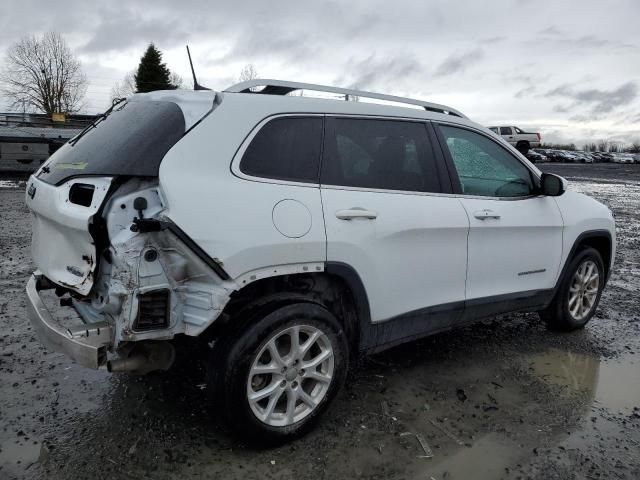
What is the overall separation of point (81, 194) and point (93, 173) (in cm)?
13

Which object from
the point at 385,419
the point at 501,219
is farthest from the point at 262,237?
the point at 501,219

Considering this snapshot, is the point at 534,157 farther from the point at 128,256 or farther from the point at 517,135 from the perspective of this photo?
the point at 128,256

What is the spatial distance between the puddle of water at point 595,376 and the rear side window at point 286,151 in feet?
7.76

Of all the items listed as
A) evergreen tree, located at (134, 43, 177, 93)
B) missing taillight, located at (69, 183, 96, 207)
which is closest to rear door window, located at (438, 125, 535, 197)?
missing taillight, located at (69, 183, 96, 207)

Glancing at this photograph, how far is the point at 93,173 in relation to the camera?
271cm

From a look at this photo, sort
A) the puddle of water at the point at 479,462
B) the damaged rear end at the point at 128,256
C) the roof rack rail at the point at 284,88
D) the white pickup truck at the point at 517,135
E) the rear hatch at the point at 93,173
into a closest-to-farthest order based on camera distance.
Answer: the damaged rear end at the point at 128,256 < the rear hatch at the point at 93,173 < the puddle of water at the point at 479,462 < the roof rack rail at the point at 284,88 < the white pickup truck at the point at 517,135

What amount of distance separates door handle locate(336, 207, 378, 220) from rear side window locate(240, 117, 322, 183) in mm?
232

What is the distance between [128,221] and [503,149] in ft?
9.41

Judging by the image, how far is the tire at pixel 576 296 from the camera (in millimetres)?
4621

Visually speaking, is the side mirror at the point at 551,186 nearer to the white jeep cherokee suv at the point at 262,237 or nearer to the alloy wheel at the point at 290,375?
the white jeep cherokee suv at the point at 262,237

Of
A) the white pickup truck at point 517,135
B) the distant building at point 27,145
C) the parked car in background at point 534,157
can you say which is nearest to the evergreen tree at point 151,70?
the white pickup truck at point 517,135

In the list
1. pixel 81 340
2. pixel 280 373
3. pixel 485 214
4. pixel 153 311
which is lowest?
pixel 280 373

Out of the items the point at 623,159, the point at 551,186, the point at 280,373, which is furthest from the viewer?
the point at 623,159

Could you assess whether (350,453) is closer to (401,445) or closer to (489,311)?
(401,445)
